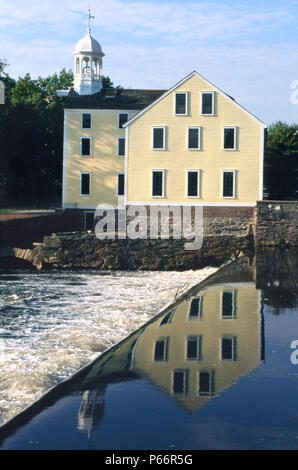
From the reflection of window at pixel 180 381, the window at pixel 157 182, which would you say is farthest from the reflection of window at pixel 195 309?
the window at pixel 157 182

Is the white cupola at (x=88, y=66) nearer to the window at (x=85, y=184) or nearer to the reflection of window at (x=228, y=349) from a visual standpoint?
the window at (x=85, y=184)

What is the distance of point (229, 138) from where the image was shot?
37.5m

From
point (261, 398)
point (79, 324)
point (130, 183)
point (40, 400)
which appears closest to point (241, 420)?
point (261, 398)

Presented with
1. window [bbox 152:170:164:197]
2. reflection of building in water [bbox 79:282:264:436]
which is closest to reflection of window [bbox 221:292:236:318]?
reflection of building in water [bbox 79:282:264:436]

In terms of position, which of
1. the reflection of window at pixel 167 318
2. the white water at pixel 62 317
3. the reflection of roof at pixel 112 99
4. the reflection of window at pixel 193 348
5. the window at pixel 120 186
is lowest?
the white water at pixel 62 317

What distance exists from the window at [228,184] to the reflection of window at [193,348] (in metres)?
25.8

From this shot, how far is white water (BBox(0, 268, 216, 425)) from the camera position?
1077 cm

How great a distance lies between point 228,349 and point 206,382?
7.39 ft

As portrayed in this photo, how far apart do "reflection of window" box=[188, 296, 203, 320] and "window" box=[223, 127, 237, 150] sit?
20664mm

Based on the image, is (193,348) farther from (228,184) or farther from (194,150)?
(194,150)

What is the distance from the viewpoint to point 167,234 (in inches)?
1416

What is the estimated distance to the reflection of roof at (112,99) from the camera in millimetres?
43781

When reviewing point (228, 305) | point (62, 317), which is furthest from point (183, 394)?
point (62, 317)

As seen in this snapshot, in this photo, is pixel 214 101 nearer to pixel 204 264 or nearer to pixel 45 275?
pixel 204 264
